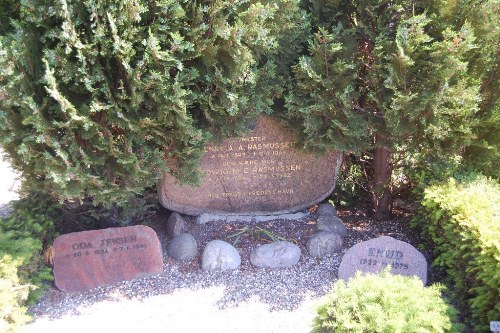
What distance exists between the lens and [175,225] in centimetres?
531

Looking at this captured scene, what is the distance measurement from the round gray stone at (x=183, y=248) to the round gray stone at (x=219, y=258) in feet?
0.62

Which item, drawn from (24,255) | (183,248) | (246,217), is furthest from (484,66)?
(24,255)

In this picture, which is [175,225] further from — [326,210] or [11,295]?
[11,295]

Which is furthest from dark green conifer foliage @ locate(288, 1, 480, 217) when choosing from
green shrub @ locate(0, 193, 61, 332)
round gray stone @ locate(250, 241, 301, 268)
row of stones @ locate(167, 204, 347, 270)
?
Answer: green shrub @ locate(0, 193, 61, 332)

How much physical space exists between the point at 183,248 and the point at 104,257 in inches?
32.2

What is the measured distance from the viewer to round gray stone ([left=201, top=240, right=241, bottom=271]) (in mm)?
4773

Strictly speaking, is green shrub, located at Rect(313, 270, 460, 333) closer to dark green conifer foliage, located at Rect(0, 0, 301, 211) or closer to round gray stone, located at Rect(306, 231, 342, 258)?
round gray stone, located at Rect(306, 231, 342, 258)

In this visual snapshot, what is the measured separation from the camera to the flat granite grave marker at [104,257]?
457 centimetres

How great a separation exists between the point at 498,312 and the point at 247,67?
9.56 feet

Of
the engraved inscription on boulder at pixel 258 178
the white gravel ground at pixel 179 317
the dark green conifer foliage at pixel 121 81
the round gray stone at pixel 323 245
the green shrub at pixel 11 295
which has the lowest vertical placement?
the white gravel ground at pixel 179 317

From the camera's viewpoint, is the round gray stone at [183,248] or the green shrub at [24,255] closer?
Answer: the green shrub at [24,255]

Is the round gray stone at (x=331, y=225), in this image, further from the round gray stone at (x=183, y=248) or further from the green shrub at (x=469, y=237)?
the round gray stone at (x=183, y=248)

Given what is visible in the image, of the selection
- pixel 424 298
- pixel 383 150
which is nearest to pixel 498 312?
pixel 424 298

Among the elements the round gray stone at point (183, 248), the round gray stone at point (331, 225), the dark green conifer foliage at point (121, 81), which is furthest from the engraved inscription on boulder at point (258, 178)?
the dark green conifer foliage at point (121, 81)
